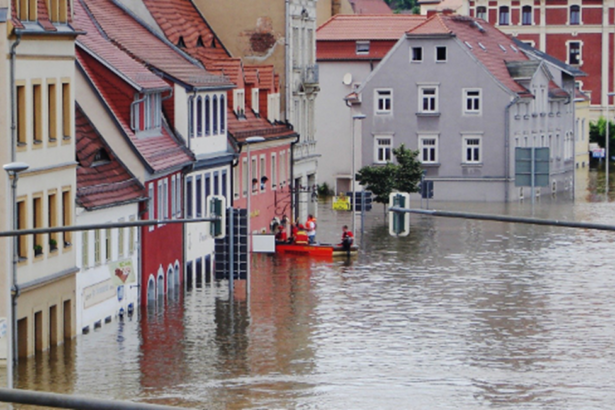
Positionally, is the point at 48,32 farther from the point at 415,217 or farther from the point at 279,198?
the point at 415,217

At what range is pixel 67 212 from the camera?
37594 mm

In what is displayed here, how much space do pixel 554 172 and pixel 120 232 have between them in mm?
60386

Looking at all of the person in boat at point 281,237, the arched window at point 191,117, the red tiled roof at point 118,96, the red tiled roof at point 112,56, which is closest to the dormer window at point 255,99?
the person in boat at point 281,237

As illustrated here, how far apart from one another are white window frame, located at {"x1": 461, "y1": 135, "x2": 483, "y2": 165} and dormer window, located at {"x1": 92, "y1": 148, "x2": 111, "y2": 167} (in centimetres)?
4759

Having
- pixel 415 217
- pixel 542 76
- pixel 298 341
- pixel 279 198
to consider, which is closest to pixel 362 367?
pixel 298 341

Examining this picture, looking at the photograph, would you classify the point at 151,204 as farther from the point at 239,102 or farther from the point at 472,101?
the point at 472,101

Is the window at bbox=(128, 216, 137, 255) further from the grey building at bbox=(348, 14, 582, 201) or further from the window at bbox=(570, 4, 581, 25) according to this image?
the window at bbox=(570, 4, 581, 25)

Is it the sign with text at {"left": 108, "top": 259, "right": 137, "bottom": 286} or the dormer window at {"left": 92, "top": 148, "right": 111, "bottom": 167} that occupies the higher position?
the dormer window at {"left": 92, "top": 148, "right": 111, "bottom": 167}

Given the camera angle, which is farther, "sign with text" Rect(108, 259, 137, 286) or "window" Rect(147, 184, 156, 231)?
"window" Rect(147, 184, 156, 231)

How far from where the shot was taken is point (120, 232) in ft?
138

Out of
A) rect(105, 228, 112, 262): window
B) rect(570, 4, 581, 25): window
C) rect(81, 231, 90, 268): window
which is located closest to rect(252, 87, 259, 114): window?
rect(105, 228, 112, 262): window

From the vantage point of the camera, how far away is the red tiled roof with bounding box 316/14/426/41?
3851 inches

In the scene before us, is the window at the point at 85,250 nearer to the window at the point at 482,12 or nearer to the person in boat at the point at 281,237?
the person in boat at the point at 281,237

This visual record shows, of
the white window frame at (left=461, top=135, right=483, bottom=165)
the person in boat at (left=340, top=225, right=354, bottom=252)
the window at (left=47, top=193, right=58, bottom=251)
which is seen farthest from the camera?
the white window frame at (left=461, top=135, right=483, bottom=165)
